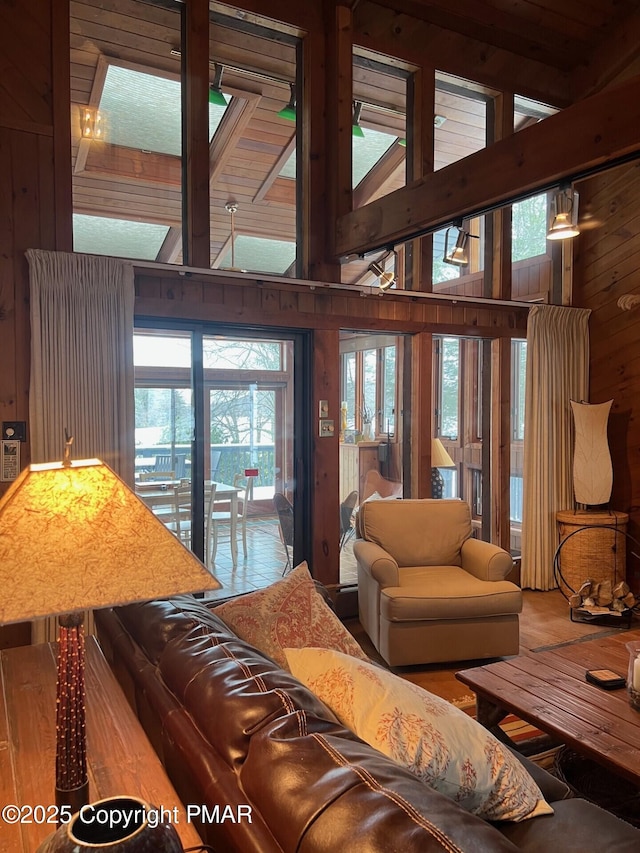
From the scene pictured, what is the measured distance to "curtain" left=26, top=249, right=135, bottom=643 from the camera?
10.7ft

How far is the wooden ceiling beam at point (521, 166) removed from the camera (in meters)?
2.42

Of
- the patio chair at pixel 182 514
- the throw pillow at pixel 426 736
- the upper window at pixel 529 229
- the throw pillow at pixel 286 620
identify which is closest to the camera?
the throw pillow at pixel 426 736

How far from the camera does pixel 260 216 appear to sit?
4.16 meters

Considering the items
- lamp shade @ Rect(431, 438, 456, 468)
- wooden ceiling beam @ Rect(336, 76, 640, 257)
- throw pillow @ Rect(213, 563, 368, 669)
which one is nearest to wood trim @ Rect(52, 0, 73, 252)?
wooden ceiling beam @ Rect(336, 76, 640, 257)

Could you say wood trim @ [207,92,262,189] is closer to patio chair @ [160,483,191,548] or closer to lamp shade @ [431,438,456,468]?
patio chair @ [160,483,191,548]

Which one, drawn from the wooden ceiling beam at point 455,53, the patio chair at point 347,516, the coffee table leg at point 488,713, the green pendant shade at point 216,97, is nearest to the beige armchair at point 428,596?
the patio chair at point 347,516

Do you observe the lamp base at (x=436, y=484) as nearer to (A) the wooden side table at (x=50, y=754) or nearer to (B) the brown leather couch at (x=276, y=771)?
(B) the brown leather couch at (x=276, y=771)

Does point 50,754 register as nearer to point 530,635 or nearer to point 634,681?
point 634,681

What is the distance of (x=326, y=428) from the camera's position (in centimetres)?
427

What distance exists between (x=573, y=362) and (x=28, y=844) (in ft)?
16.5

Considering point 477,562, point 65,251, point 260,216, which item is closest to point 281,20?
point 260,216

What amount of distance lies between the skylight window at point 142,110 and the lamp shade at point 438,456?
2743 millimetres

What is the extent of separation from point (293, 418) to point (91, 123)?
7.23 ft

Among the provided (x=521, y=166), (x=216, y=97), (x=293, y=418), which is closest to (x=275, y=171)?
(x=216, y=97)
